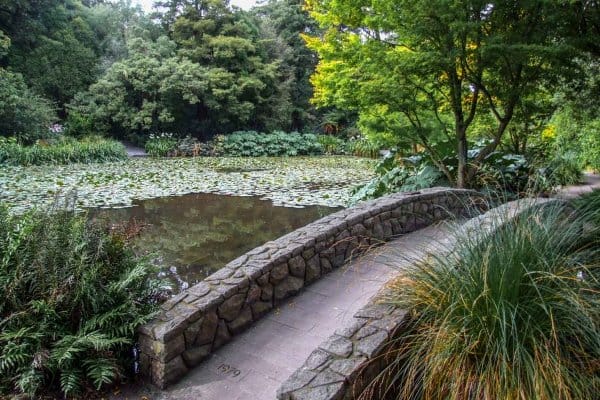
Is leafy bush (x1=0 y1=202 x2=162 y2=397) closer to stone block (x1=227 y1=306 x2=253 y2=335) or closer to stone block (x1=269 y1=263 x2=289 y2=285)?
stone block (x1=227 y1=306 x2=253 y2=335)

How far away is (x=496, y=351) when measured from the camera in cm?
168

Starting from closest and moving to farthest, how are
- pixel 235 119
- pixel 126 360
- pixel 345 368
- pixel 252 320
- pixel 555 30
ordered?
pixel 345 368, pixel 126 360, pixel 252 320, pixel 555 30, pixel 235 119

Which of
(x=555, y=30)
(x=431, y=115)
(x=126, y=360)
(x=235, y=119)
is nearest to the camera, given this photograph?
(x=126, y=360)

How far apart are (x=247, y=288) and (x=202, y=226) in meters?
3.61

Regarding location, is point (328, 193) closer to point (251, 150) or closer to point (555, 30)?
point (555, 30)

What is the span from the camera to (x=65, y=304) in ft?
7.55

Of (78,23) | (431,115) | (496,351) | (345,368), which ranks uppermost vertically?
(78,23)

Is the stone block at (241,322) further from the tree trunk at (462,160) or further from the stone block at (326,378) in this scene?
the tree trunk at (462,160)

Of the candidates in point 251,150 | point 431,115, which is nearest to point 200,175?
point 431,115

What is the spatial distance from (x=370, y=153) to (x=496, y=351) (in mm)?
17340

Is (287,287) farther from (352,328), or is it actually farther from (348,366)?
(348,366)

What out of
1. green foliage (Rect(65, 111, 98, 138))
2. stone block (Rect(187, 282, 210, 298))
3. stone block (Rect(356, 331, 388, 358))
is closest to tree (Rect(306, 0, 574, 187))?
stone block (Rect(356, 331, 388, 358))

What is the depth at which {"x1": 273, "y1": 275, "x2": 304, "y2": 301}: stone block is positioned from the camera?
3031 millimetres

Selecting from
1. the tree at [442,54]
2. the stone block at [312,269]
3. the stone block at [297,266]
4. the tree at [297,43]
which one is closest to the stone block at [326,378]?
the stone block at [297,266]
